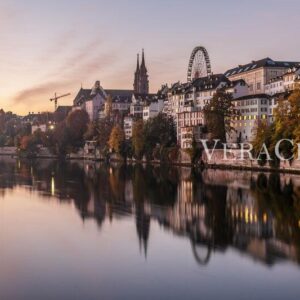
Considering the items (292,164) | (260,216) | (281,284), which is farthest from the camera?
(292,164)

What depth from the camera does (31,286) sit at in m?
14.6

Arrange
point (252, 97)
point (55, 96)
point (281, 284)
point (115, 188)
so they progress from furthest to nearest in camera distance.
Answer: point (55, 96), point (252, 97), point (115, 188), point (281, 284)

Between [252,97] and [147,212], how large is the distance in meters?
35.8

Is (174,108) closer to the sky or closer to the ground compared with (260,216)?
closer to the sky

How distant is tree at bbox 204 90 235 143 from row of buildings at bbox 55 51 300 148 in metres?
2.18

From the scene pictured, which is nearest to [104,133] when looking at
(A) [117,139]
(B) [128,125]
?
(B) [128,125]

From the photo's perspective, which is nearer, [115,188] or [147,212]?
[147,212]

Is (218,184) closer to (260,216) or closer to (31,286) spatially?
(260,216)

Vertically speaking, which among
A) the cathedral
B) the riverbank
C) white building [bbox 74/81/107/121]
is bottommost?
the riverbank

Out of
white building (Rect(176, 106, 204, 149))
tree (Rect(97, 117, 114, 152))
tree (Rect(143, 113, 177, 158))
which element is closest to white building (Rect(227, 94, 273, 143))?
white building (Rect(176, 106, 204, 149))

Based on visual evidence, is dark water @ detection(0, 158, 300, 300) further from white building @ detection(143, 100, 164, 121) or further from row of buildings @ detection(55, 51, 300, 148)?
white building @ detection(143, 100, 164, 121)

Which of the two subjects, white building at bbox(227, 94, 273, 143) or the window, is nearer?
white building at bbox(227, 94, 273, 143)

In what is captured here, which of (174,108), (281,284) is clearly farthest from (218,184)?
(174,108)

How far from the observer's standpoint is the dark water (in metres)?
14.5
